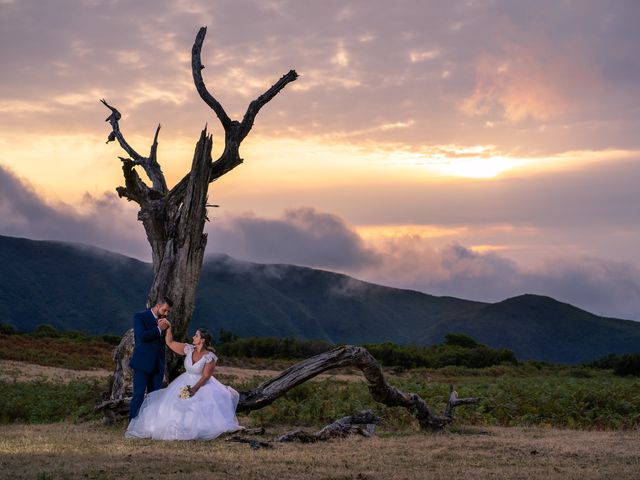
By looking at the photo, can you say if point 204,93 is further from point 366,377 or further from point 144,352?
point 366,377

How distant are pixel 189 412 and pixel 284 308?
118949 millimetres

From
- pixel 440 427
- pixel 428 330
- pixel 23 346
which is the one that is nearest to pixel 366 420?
pixel 440 427

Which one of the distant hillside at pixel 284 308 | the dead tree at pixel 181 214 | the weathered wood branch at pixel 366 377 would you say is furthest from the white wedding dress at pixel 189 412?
the distant hillside at pixel 284 308

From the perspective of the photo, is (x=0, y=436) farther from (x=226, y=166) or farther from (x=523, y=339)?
(x=523, y=339)

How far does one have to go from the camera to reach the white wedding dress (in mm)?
17391

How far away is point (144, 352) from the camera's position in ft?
61.4

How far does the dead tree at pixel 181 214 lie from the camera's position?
840 inches

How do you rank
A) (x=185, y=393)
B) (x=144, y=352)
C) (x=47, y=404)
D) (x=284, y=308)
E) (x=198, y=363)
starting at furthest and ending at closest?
(x=284, y=308), (x=47, y=404), (x=144, y=352), (x=198, y=363), (x=185, y=393)

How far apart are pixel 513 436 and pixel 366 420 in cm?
331

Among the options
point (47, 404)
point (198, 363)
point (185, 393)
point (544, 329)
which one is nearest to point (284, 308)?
point (544, 329)

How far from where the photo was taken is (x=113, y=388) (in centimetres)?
2122

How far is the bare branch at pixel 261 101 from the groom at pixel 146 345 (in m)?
6.51

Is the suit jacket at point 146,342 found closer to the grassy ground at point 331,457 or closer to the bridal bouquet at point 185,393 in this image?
the bridal bouquet at point 185,393

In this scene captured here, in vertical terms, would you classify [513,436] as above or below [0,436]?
above
